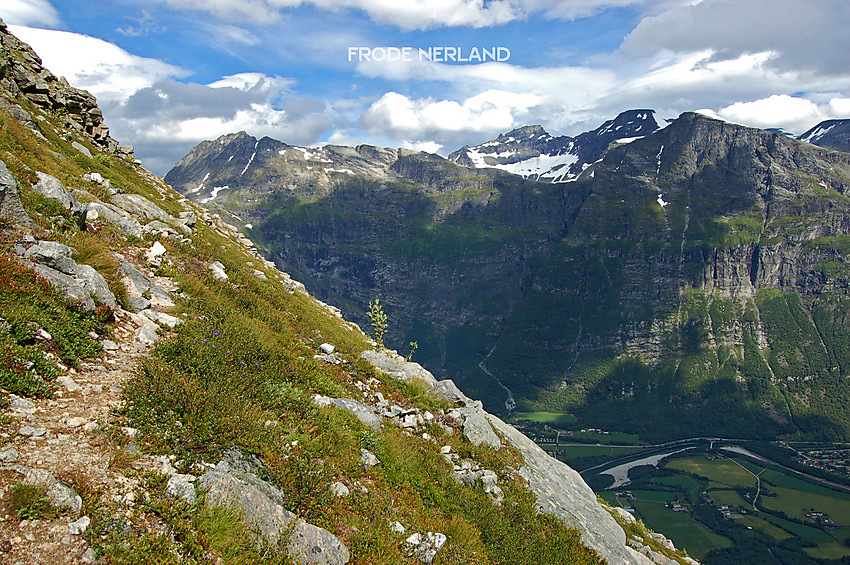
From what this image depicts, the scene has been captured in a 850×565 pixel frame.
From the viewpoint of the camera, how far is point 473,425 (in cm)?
1672

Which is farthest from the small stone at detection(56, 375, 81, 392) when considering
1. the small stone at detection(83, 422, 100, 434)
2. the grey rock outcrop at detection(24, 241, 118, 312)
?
the grey rock outcrop at detection(24, 241, 118, 312)

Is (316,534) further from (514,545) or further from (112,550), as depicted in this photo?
(514,545)

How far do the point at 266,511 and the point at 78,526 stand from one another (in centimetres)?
295

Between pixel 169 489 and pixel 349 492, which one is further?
pixel 349 492

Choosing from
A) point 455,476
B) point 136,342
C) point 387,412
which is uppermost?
point 136,342

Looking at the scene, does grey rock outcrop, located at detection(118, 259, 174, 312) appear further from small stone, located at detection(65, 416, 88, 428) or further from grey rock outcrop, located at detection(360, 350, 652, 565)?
grey rock outcrop, located at detection(360, 350, 652, 565)

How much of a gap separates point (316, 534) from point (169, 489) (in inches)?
113

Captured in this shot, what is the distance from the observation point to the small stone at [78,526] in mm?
5828

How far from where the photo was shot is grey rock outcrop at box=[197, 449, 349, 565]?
25.1ft

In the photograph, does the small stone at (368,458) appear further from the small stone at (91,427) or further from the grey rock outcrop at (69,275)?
the grey rock outcrop at (69,275)

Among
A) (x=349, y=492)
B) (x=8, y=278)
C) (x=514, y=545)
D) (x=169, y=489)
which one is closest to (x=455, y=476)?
(x=514, y=545)

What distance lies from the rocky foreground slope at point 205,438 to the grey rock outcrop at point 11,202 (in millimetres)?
41

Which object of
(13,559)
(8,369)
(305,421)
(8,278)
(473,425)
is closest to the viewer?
(13,559)

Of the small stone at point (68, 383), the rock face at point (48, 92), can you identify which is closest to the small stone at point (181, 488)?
the small stone at point (68, 383)
